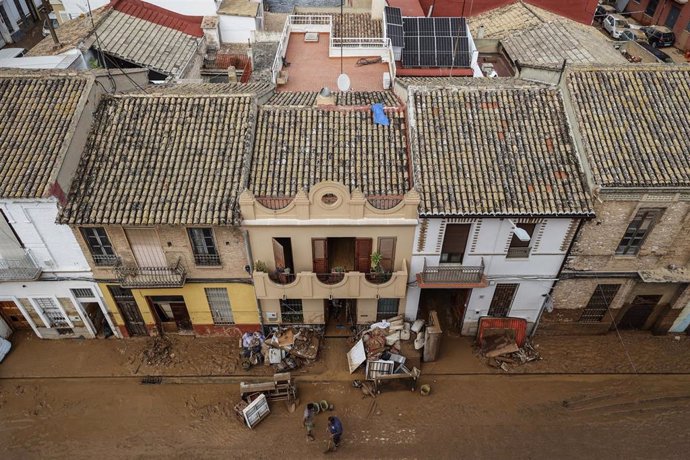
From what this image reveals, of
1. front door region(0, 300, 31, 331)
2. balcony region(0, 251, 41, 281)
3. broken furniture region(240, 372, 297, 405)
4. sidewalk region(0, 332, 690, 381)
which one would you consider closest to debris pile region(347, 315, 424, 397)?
sidewalk region(0, 332, 690, 381)

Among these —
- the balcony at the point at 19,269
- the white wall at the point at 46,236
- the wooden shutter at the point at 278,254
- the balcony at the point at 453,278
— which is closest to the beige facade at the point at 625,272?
the balcony at the point at 453,278

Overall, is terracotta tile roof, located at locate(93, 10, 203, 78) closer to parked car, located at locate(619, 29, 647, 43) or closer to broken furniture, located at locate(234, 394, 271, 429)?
broken furniture, located at locate(234, 394, 271, 429)

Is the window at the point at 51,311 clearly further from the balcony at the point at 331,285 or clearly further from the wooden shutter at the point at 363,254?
the wooden shutter at the point at 363,254

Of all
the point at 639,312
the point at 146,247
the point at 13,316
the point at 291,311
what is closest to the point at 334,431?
the point at 291,311

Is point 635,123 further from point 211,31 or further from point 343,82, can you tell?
point 211,31

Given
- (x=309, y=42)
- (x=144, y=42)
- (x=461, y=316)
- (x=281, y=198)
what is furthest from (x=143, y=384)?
(x=309, y=42)

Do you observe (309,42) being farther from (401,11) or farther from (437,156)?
(437,156)
